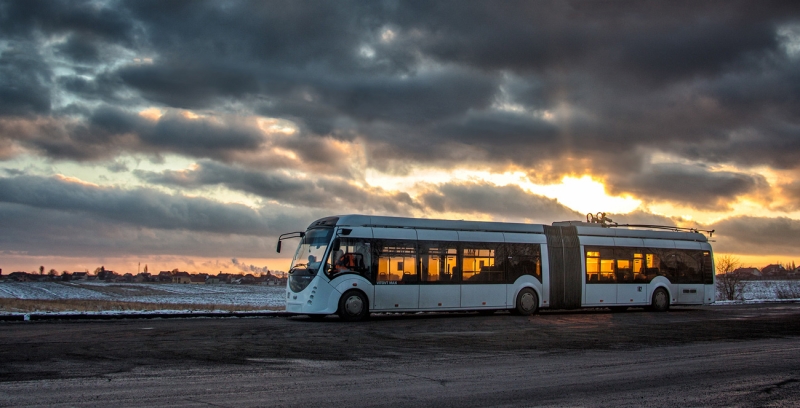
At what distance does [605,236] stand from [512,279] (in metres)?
4.99

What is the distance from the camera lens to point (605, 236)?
2623 centimetres

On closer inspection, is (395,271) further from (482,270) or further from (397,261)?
(482,270)

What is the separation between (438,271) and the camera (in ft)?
72.6

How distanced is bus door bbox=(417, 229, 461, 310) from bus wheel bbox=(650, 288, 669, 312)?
957cm

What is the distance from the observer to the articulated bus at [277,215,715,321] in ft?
67.4

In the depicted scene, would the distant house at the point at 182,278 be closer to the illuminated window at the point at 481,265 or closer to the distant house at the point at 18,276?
the distant house at the point at 18,276

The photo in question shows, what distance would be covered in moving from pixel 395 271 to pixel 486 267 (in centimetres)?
362

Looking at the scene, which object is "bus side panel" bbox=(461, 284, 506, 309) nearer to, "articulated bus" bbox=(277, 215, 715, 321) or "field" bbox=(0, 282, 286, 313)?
"articulated bus" bbox=(277, 215, 715, 321)

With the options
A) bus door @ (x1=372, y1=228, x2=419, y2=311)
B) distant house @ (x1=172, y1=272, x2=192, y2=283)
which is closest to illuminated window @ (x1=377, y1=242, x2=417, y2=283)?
bus door @ (x1=372, y1=228, x2=419, y2=311)

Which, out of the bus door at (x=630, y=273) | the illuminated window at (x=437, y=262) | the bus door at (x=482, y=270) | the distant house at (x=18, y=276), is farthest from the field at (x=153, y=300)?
the distant house at (x=18, y=276)

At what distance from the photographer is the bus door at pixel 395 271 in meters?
21.0

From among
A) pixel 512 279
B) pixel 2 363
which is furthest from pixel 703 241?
pixel 2 363

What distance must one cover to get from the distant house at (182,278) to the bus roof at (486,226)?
538ft

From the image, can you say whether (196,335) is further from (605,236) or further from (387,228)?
(605,236)
